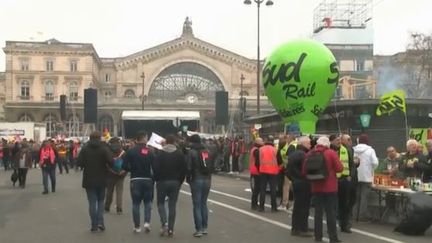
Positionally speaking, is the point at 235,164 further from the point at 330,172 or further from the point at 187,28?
the point at 187,28

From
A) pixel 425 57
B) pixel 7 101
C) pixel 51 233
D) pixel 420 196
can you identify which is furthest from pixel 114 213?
pixel 7 101

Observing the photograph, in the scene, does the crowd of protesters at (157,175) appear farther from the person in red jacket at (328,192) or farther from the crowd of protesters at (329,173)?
the person in red jacket at (328,192)

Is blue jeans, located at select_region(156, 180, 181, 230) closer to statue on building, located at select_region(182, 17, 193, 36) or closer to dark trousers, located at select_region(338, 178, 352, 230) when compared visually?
dark trousers, located at select_region(338, 178, 352, 230)

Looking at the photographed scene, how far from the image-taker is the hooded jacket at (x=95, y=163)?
1268 centimetres

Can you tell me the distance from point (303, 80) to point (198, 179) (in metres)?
10.3

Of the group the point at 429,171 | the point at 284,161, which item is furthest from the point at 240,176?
the point at 429,171

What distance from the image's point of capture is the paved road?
12133mm

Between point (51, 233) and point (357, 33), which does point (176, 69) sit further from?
point (51, 233)

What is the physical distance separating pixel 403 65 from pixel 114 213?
5831 cm

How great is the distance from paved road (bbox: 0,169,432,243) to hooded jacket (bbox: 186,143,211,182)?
1.06 meters

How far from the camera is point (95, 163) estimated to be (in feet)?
41.8

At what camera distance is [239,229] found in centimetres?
1338

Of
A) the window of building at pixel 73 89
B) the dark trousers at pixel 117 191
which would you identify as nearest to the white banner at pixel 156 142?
the dark trousers at pixel 117 191

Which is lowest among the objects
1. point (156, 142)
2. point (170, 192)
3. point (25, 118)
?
point (170, 192)
